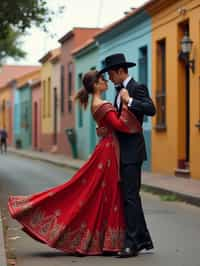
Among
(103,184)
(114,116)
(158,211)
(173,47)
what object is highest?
(173,47)

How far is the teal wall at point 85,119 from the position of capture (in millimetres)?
32562

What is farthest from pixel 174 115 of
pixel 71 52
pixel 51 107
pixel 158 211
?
pixel 51 107

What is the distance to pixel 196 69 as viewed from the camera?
18.9 m

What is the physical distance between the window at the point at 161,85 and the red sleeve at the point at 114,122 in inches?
538

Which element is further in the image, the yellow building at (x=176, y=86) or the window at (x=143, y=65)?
the window at (x=143, y=65)

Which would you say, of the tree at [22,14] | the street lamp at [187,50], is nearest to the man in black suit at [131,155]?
the street lamp at [187,50]

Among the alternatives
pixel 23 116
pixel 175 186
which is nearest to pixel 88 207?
pixel 175 186

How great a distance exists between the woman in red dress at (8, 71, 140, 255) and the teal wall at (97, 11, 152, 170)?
15112mm

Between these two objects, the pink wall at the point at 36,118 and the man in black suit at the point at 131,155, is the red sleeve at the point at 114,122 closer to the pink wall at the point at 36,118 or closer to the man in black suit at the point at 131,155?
the man in black suit at the point at 131,155

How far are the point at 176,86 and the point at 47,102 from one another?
2561 centimetres

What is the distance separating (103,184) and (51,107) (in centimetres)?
3580

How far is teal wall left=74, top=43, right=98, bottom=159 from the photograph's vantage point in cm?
3256

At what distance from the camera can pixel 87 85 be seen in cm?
833

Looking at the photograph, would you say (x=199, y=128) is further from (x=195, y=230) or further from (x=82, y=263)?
(x=82, y=263)
